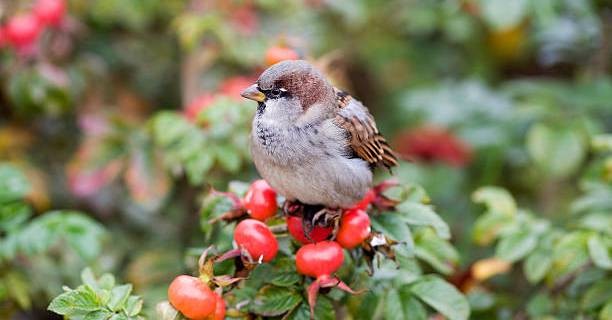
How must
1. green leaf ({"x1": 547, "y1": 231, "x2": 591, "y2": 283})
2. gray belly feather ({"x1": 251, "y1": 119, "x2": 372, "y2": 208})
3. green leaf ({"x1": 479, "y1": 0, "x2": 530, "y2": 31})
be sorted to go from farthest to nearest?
1. green leaf ({"x1": 479, "y1": 0, "x2": 530, "y2": 31})
2. green leaf ({"x1": 547, "y1": 231, "x2": 591, "y2": 283})
3. gray belly feather ({"x1": 251, "y1": 119, "x2": 372, "y2": 208})

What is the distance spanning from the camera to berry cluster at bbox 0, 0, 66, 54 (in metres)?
2.63

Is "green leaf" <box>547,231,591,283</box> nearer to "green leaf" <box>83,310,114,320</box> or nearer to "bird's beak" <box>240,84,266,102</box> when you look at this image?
"bird's beak" <box>240,84,266,102</box>

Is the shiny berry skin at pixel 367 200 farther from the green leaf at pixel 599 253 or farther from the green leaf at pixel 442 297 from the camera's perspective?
the green leaf at pixel 599 253

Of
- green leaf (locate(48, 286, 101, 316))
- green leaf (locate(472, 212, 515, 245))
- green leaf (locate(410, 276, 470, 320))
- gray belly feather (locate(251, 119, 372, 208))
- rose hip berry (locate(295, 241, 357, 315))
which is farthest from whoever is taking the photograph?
green leaf (locate(472, 212, 515, 245))

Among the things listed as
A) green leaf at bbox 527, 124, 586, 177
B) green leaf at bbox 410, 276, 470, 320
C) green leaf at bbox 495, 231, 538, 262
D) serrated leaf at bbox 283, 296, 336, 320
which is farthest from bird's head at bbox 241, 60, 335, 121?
green leaf at bbox 527, 124, 586, 177

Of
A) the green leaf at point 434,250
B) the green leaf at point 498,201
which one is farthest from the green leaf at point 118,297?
the green leaf at point 498,201

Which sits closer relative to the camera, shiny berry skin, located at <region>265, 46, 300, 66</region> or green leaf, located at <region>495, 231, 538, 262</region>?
green leaf, located at <region>495, 231, 538, 262</region>

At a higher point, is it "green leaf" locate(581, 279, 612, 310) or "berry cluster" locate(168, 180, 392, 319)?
"berry cluster" locate(168, 180, 392, 319)

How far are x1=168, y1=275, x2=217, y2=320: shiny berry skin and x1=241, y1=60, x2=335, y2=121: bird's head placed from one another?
0.44 m

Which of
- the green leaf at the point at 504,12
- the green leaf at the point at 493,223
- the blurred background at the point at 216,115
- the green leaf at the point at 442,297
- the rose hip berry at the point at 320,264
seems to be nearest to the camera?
the rose hip berry at the point at 320,264

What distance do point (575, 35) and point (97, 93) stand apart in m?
2.22

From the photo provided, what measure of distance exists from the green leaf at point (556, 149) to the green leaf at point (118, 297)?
182cm

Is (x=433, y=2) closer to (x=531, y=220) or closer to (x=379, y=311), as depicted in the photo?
(x=531, y=220)

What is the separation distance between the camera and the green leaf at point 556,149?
9.38ft
